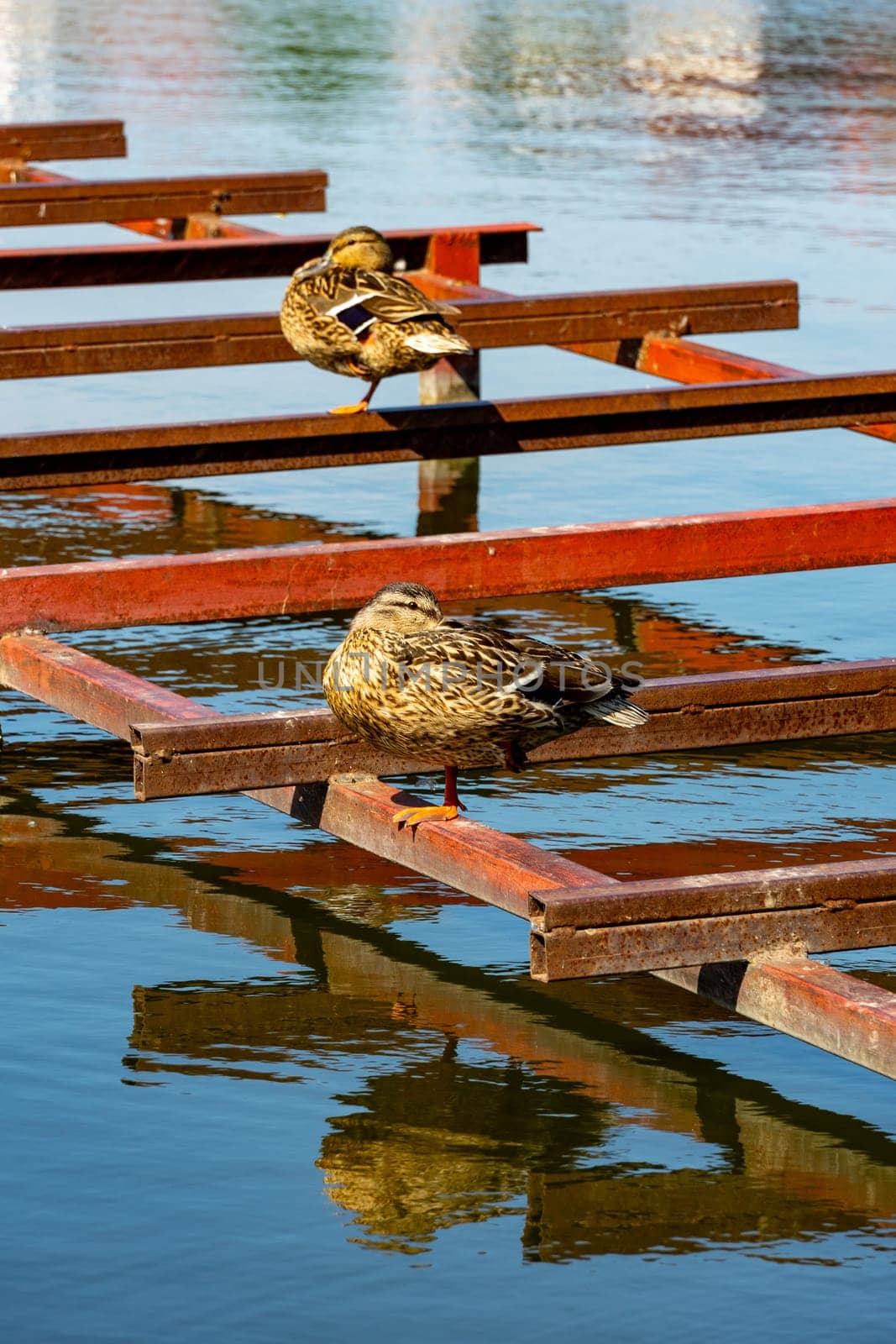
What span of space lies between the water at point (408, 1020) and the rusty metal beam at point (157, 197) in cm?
141

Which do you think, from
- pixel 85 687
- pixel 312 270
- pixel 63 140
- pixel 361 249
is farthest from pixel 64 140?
pixel 85 687

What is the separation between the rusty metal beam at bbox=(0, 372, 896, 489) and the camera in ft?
30.1

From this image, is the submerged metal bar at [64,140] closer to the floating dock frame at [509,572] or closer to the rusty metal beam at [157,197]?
the rusty metal beam at [157,197]

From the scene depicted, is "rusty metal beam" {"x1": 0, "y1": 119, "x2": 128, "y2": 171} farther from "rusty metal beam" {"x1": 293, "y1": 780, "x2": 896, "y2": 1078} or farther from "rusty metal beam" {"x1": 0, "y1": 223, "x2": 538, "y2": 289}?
"rusty metal beam" {"x1": 293, "y1": 780, "x2": 896, "y2": 1078}

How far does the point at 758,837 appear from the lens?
7.04 m

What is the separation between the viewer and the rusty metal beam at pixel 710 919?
4.90m

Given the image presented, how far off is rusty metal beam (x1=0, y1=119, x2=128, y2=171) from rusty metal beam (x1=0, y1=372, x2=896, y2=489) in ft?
→ 25.9

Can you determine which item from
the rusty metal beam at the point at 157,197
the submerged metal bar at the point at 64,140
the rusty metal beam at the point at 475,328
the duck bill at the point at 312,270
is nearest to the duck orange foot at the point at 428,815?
the duck bill at the point at 312,270

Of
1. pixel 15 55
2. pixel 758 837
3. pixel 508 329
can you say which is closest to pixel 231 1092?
pixel 758 837

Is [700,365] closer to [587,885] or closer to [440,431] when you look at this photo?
[440,431]

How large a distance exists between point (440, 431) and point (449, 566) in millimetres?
1910

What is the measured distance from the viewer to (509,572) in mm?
8000

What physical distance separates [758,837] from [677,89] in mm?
20247

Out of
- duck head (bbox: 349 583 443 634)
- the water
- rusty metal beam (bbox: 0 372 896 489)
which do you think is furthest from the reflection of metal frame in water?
rusty metal beam (bbox: 0 372 896 489)
